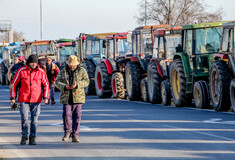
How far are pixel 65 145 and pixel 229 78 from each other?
753 centimetres

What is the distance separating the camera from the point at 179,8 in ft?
197

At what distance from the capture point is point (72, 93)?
1355cm

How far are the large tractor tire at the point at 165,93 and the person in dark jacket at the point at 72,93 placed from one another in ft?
32.5

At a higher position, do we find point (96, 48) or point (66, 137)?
point (96, 48)

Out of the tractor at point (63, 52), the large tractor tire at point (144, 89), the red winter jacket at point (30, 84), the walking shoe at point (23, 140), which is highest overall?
the tractor at point (63, 52)

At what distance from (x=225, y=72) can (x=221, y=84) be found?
0.35 meters

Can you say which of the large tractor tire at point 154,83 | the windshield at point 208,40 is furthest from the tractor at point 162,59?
the windshield at point 208,40

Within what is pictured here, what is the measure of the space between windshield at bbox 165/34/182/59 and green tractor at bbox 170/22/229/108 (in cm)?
195

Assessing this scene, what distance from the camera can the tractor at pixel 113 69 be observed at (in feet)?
92.9

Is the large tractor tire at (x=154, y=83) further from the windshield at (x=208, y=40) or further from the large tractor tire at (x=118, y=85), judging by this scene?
the large tractor tire at (x=118, y=85)

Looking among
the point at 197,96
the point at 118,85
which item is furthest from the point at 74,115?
the point at 118,85

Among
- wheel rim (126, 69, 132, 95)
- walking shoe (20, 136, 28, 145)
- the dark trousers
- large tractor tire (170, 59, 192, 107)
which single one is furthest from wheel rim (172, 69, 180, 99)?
walking shoe (20, 136, 28, 145)

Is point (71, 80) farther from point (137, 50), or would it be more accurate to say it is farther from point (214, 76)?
point (137, 50)

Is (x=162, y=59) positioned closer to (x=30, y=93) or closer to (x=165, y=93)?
(x=165, y=93)
